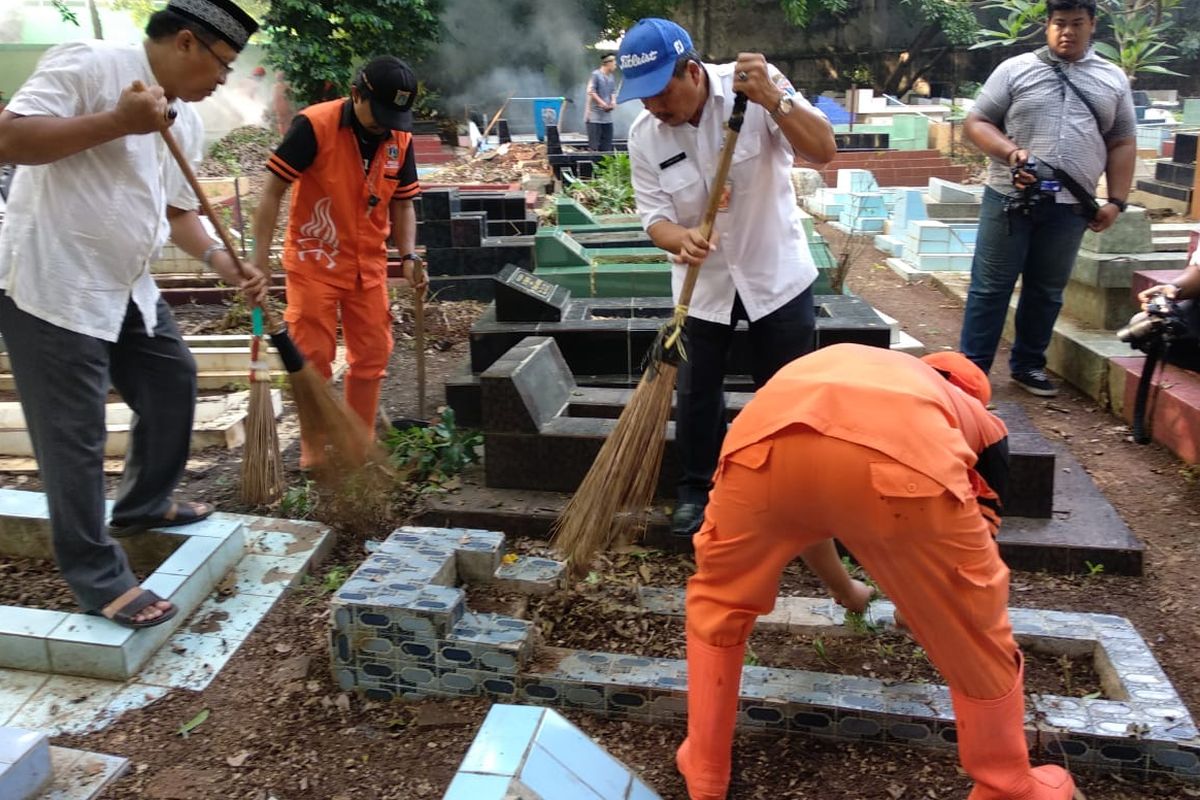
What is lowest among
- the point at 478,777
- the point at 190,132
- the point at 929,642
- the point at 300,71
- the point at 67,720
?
the point at 67,720

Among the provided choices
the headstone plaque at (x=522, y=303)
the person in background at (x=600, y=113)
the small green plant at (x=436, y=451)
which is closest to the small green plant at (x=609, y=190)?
the person in background at (x=600, y=113)

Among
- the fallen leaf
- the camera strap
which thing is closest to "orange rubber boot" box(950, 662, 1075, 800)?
the fallen leaf

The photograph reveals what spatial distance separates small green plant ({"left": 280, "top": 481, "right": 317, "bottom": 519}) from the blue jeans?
11.2ft

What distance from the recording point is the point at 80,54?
2.81 m

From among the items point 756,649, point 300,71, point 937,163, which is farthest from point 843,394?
point 937,163

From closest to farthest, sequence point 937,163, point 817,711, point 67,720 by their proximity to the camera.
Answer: point 817,711
point 67,720
point 937,163

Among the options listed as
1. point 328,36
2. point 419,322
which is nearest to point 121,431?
point 419,322

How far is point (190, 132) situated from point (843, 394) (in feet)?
8.33

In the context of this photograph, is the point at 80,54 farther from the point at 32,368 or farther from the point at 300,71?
the point at 300,71

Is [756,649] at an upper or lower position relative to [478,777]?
lower

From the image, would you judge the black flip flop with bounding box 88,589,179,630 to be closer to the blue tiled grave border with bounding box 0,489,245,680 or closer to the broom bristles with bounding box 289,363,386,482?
the blue tiled grave border with bounding box 0,489,245,680

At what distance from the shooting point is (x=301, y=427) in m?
4.11

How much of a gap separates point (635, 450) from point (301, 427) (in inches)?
62.5

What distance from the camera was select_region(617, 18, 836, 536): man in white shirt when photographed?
10.1ft
